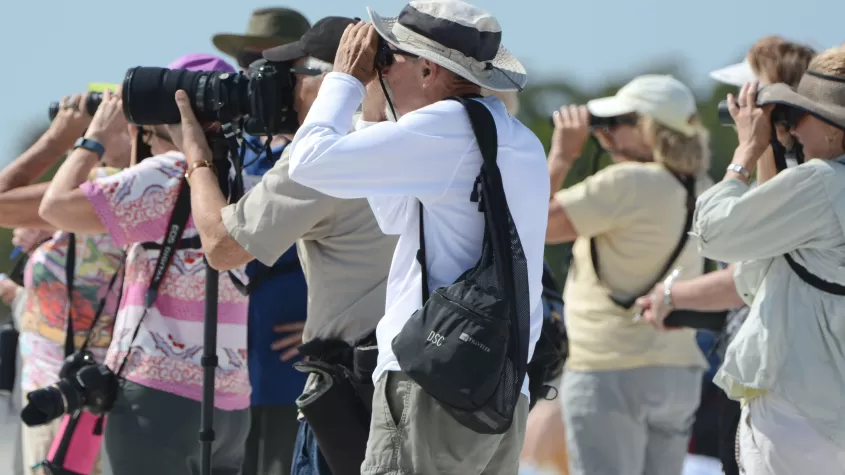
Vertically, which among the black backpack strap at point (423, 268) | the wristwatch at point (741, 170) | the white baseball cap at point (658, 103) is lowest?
the white baseball cap at point (658, 103)

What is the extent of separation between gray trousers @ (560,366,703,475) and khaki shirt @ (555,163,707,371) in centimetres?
5

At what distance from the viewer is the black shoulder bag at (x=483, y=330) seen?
2742mm

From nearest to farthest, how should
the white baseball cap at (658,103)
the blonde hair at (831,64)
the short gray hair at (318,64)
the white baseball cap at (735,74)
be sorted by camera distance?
the blonde hair at (831,64)
the short gray hair at (318,64)
the white baseball cap at (735,74)
the white baseball cap at (658,103)

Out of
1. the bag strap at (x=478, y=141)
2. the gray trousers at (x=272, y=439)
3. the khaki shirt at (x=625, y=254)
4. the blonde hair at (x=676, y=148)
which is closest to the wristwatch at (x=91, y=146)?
the gray trousers at (x=272, y=439)

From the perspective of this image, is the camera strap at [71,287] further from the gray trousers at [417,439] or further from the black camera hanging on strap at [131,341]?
the gray trousers at [417,439]

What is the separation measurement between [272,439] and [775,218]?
1.66 m

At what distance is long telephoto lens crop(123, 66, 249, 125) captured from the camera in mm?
3697

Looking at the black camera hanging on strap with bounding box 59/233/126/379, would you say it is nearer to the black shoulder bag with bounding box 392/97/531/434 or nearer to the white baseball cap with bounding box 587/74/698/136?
the black shoulder bag with bounding box 392/97/531/434

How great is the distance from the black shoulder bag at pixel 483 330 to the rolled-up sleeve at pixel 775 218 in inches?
38.7

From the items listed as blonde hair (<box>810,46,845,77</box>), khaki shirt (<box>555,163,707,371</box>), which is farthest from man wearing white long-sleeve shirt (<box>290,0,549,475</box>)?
khaki shirt (<box>555,163,707,371</box>)

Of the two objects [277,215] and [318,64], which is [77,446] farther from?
[318,64]

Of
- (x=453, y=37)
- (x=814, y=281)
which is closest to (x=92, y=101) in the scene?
(x=453, y=37)

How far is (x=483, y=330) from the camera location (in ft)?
9.02

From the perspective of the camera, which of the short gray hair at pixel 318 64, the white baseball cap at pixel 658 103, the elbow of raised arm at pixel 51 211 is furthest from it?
the white baseball cap at pixel 658 103
